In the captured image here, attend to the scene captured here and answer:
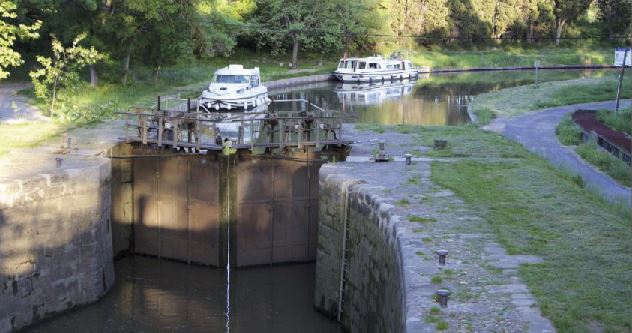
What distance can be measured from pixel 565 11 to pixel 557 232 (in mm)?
83588

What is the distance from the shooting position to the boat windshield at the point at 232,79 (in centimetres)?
4019

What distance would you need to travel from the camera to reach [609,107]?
42.9 metres

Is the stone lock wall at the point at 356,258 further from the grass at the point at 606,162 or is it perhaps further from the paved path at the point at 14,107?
the paved path at the point at 14,107

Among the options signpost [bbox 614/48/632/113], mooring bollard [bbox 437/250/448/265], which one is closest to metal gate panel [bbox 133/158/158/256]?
mooring bollard [bbox 437/250/448/265]

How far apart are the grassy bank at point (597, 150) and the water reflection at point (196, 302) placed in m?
8.69

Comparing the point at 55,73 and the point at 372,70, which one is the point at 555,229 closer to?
the point at 55,73

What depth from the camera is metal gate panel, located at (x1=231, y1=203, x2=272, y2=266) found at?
22906mm

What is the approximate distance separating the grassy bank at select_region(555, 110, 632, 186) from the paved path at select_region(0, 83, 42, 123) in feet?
58.1

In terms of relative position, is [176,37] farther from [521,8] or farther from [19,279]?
[521,8]

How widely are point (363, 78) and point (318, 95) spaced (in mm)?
10234

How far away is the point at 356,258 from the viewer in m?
18.7

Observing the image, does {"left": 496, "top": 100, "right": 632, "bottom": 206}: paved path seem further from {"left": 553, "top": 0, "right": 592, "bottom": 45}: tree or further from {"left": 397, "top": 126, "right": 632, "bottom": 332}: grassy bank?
{"left": 553, "top": 0, "right": 592, "bottom": 45}: tree

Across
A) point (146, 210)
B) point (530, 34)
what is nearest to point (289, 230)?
point (146, 210)

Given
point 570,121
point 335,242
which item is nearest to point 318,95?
point 570,121
